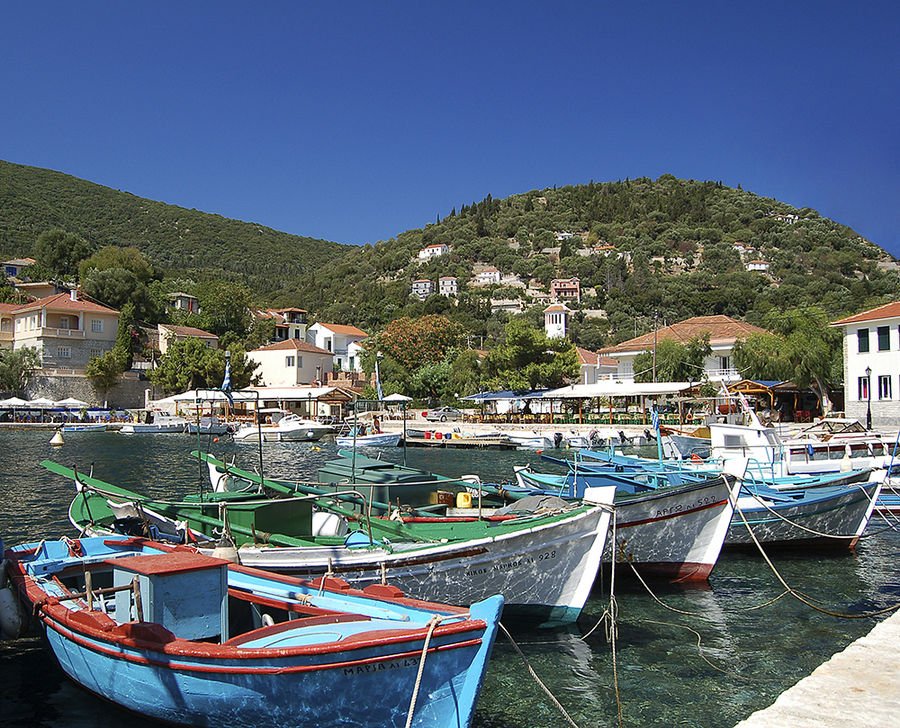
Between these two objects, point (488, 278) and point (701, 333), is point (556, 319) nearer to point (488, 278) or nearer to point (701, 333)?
point (488, 278)

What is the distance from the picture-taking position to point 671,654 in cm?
980

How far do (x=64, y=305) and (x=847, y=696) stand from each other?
249ft

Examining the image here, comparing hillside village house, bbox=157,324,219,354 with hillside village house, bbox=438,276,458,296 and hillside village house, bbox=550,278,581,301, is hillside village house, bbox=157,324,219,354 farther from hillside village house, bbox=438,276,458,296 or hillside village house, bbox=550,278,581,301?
hillside village house, bbox=550,278,581,301

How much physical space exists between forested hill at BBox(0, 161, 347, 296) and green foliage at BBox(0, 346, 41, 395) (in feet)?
224

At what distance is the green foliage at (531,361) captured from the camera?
2219 inches

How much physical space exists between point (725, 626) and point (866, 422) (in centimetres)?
3459

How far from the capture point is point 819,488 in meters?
16.8

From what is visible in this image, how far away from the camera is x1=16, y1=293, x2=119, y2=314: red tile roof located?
2717 inches

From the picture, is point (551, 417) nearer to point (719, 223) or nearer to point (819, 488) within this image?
point (819, 488)

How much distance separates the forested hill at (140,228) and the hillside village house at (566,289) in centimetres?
5890

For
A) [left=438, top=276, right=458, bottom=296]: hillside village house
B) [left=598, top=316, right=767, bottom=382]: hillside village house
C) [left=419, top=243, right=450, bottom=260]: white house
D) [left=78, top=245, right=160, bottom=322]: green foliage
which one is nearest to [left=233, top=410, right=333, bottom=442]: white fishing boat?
[left=598, top=316, right=767, bottom=382]: hillside village house

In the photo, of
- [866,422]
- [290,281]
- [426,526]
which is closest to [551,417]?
[866,422]

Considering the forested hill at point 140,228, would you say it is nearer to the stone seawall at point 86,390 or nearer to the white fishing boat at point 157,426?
the stone seawall at point 86,390

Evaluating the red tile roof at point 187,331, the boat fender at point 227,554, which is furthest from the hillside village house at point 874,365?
the red tile roof at point 187,331
